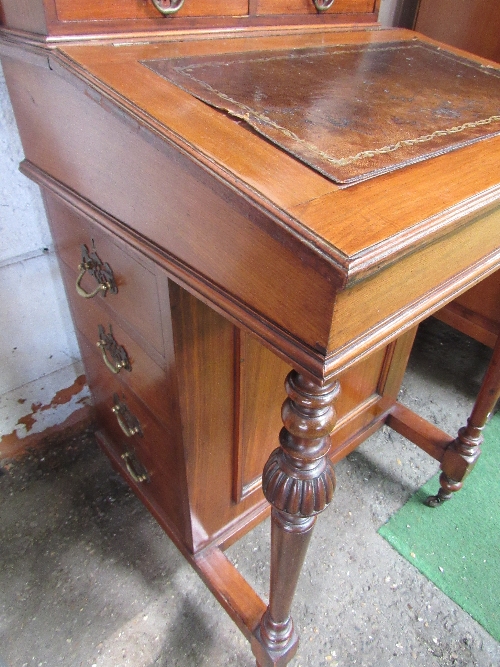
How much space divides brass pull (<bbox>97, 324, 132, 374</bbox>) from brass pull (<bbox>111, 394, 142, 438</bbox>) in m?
0.16

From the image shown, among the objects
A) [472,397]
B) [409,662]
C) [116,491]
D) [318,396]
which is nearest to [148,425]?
[116,491]

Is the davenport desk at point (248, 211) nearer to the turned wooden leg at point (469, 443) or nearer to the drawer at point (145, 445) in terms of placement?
the drawer at point (145, 445)

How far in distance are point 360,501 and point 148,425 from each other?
2.68ft

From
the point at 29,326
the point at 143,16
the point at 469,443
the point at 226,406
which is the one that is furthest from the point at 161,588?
the point at 143,16

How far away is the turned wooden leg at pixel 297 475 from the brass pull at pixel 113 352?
1.57 ft

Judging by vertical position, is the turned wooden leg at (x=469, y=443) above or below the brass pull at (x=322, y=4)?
below

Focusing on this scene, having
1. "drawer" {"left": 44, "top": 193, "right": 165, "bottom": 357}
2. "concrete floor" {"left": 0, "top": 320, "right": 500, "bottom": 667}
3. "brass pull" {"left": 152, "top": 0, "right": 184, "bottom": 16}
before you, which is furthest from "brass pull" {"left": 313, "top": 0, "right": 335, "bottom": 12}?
"concrete floor" {"left": 0, "top": 320, "right": 500, "bottom": 667}

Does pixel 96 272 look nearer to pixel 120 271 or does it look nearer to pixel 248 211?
pixel 120 271

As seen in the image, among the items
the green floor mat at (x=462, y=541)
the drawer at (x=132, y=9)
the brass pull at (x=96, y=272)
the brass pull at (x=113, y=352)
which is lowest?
the green floor mat at (x=462, y=541)

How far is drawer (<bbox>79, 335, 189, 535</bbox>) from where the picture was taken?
3.64ft

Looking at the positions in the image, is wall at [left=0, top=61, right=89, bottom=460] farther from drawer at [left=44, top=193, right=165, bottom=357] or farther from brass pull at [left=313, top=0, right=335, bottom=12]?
brass pull at [left=313, top=0, right=335, bottom=12]

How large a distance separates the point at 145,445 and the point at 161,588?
42cm

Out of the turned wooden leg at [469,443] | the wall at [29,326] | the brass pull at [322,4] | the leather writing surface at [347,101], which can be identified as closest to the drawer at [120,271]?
the wall at [29,326]

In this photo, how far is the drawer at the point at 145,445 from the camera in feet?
3.64
